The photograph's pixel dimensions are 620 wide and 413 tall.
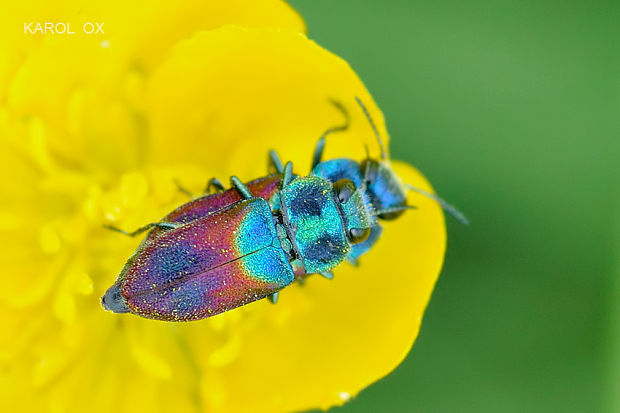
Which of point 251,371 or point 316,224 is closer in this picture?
point 316,224

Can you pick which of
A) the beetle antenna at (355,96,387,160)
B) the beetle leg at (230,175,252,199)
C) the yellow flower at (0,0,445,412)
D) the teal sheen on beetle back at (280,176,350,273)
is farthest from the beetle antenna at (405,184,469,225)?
the beetle leg at (230,175,252,199)

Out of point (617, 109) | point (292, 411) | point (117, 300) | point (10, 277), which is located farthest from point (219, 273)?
point (617, 109)

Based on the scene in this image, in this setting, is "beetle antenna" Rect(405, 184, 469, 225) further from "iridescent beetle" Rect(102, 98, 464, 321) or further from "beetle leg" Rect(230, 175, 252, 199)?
"beetle leg" Rect(230, 175, 252, 199)

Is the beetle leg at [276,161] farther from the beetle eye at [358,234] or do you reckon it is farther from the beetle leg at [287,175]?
the beetle eye at [358,234]

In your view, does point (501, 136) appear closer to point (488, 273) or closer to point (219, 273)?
point (488, 273)

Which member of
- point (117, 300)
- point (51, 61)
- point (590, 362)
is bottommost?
point (590, 362)

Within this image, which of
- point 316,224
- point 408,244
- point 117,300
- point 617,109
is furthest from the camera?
point 617,109

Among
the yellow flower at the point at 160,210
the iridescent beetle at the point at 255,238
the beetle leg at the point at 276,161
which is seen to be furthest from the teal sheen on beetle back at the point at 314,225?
the yellow flower at the point at 160,210
